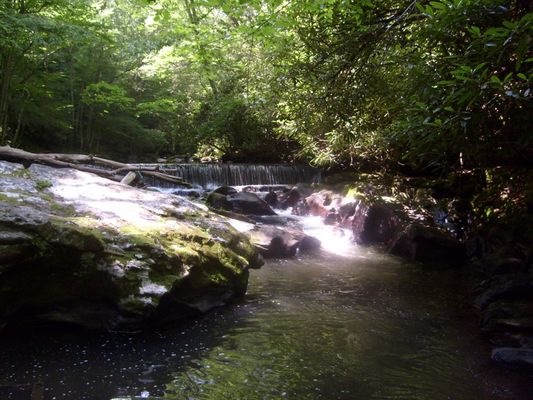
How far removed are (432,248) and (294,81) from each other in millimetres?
4451

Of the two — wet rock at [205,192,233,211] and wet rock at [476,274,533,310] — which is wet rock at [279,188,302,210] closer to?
wet rock at [205,192,233,211]

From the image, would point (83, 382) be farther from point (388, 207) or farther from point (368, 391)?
point (388, 207)

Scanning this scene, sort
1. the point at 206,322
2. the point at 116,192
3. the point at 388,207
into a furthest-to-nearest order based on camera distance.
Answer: the point at 388,207 → the point at 116,192 → the point at 206,322

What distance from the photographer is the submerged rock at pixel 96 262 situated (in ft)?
13.5

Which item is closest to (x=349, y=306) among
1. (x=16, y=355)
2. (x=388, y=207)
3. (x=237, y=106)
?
(x=16, y=355)

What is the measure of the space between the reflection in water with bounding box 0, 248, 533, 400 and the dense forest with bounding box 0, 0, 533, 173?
2.18 metres

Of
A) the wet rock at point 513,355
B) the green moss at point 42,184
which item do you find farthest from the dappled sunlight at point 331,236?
the green moss at point 42,184

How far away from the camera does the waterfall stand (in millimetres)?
15984

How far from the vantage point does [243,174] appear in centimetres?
1678

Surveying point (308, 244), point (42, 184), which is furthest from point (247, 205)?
point (42, 184)

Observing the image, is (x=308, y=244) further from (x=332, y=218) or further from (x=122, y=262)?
(x=122, y=262)

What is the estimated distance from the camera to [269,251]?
27.8 ft

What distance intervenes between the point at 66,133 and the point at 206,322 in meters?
18.1

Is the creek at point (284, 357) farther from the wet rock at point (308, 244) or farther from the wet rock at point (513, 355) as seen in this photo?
the wet rock at point (308, 244)
